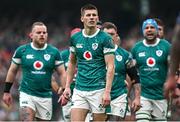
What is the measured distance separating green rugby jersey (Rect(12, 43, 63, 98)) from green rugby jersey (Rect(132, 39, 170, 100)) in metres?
1.40

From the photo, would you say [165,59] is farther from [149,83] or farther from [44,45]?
[44,45]

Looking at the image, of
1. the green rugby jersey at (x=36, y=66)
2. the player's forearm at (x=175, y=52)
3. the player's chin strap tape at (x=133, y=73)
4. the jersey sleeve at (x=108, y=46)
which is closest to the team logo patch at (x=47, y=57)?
the green rugby jersey at (x=36, y=66)

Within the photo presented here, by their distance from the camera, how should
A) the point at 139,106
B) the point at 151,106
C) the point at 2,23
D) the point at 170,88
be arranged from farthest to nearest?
the point at 2,23 < the point at 151,106 < the point at 139,106 < the point at 170,88

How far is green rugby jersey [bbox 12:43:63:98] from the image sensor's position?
1375 centimetres

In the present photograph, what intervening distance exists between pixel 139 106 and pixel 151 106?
0.88 m

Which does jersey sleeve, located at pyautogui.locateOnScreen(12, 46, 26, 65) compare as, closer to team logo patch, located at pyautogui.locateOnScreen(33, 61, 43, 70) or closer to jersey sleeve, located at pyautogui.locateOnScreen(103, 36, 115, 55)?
team logo patch, located at pyautogui.locateOnScreen(33, 61, 43, 70)

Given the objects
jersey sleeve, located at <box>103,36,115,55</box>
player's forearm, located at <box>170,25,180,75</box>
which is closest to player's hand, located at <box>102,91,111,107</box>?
jersey sleeve, located at <box>103,36,115,55</box>

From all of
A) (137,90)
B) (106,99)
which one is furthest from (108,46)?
(137,90)

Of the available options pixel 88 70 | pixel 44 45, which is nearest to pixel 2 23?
pixel 44 45

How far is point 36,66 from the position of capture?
13.8 meters

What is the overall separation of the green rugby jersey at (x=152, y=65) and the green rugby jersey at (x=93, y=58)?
6.32 ft

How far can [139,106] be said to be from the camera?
42.8 ft

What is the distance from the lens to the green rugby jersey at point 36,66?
1375cm

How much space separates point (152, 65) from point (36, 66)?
1999 millimetres
